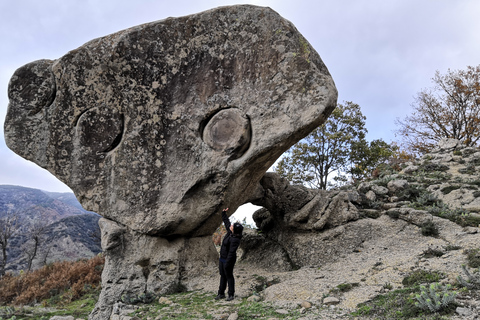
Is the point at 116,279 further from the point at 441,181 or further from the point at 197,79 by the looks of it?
the point at 441,181

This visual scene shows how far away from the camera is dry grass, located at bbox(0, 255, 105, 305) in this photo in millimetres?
11508

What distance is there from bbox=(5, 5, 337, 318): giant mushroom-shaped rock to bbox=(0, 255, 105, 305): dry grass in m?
5.17

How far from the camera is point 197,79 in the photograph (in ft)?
24.2

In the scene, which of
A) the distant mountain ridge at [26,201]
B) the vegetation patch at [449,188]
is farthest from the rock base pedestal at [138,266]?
the distant mountain ridge at [26,201]

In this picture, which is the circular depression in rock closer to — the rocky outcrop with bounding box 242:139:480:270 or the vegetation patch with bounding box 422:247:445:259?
the rocky outcrop with bounding box 242:139:480:270

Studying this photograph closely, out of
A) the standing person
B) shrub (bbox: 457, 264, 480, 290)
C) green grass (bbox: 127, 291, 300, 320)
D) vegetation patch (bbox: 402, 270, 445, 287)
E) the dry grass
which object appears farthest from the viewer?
the dry grass

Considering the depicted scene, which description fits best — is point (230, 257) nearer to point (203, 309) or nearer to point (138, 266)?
point (203, 309)

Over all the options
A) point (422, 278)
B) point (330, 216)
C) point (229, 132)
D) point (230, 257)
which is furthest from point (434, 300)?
point (330, 216)

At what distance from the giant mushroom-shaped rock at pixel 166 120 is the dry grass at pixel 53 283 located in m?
5.17

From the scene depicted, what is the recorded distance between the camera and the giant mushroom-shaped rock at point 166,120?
7.03 metres

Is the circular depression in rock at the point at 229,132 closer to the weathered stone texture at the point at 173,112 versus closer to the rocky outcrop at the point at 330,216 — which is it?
the weathered stone texture at the point at 173,112

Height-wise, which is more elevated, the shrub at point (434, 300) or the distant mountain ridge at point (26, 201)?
the distant mountain ridge at point (26, 201)

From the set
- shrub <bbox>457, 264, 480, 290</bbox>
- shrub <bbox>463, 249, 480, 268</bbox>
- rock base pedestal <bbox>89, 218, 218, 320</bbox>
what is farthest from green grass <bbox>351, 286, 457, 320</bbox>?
rock base pedestal <bbox>89, 218, 218, 320</bbox>

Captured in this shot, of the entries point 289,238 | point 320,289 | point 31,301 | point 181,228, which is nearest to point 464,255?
point 320,289
